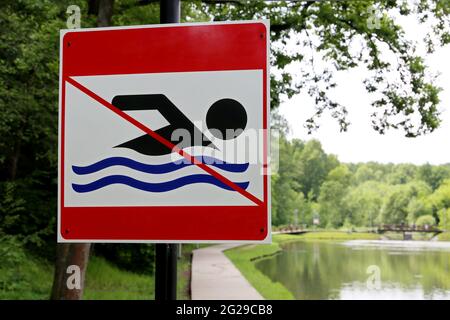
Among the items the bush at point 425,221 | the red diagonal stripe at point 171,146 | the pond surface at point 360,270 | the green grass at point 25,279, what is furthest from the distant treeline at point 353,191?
the red diagonal stripe at point 171,146

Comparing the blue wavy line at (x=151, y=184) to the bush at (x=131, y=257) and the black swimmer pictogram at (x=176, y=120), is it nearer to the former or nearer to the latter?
the black swimmer pictogram at (x=176, y=120)

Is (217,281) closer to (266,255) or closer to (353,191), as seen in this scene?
(266,255)

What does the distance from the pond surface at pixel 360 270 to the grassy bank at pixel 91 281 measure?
193 inches

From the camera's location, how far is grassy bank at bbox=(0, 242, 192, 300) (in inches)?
457

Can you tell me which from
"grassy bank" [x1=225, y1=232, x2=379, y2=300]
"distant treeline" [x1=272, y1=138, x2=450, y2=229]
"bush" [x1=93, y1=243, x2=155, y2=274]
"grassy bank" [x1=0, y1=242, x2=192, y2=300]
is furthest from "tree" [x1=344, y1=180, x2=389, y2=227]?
"bush" [x1=93, y1=243, x2=155, y2=274]

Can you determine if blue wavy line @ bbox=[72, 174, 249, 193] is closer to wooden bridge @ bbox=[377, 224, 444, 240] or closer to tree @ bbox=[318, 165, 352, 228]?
wooden bridge @ bbox=[377, 224, 444, 240]

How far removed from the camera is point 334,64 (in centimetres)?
959

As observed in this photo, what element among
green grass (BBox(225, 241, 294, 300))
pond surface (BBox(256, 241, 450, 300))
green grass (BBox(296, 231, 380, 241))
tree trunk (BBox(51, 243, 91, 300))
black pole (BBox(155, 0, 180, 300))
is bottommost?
pond surface (BBox(256, 241, 450, 300))

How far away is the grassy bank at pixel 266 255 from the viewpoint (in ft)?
51.3

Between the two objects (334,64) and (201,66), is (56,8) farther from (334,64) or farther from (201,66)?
(201,66)

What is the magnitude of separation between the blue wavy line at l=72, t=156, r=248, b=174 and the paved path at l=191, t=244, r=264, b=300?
36.5 ft
